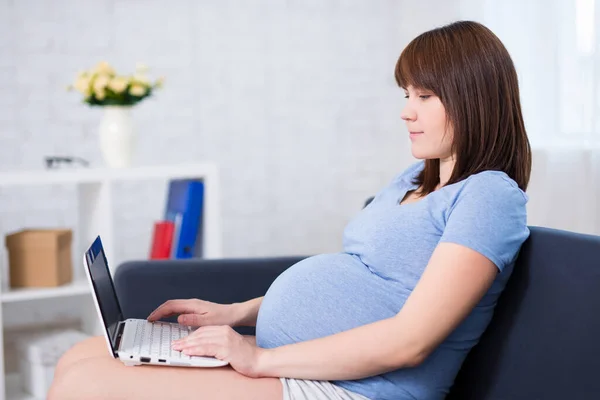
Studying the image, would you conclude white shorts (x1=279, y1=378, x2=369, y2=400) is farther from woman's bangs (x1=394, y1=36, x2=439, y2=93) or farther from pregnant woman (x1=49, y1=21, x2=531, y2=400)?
woman's bangs (x1=394, y1=36, x2=439, y2=93)

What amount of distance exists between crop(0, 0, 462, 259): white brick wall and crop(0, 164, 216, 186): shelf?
61 cm

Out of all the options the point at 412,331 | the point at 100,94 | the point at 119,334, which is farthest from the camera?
the point at 100,94

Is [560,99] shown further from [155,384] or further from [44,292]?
[155,384]

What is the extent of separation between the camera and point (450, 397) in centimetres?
154

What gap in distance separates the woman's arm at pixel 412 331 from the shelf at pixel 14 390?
1.64 metres

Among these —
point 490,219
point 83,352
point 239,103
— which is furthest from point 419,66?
point 239,103

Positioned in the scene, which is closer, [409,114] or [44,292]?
[409,114]

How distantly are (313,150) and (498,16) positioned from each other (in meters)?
1.06

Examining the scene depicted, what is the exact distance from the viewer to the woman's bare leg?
1251 mm

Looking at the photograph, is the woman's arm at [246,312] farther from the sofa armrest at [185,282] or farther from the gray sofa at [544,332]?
the gray sofa at [544,332]

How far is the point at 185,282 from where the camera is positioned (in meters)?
1.88

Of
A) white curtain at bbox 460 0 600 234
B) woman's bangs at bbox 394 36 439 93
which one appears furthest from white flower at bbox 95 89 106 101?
woman's bangs at bbox 394 36 439 93

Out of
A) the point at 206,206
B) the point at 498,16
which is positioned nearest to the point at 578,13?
the point at 498,16

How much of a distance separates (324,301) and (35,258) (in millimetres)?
1511
